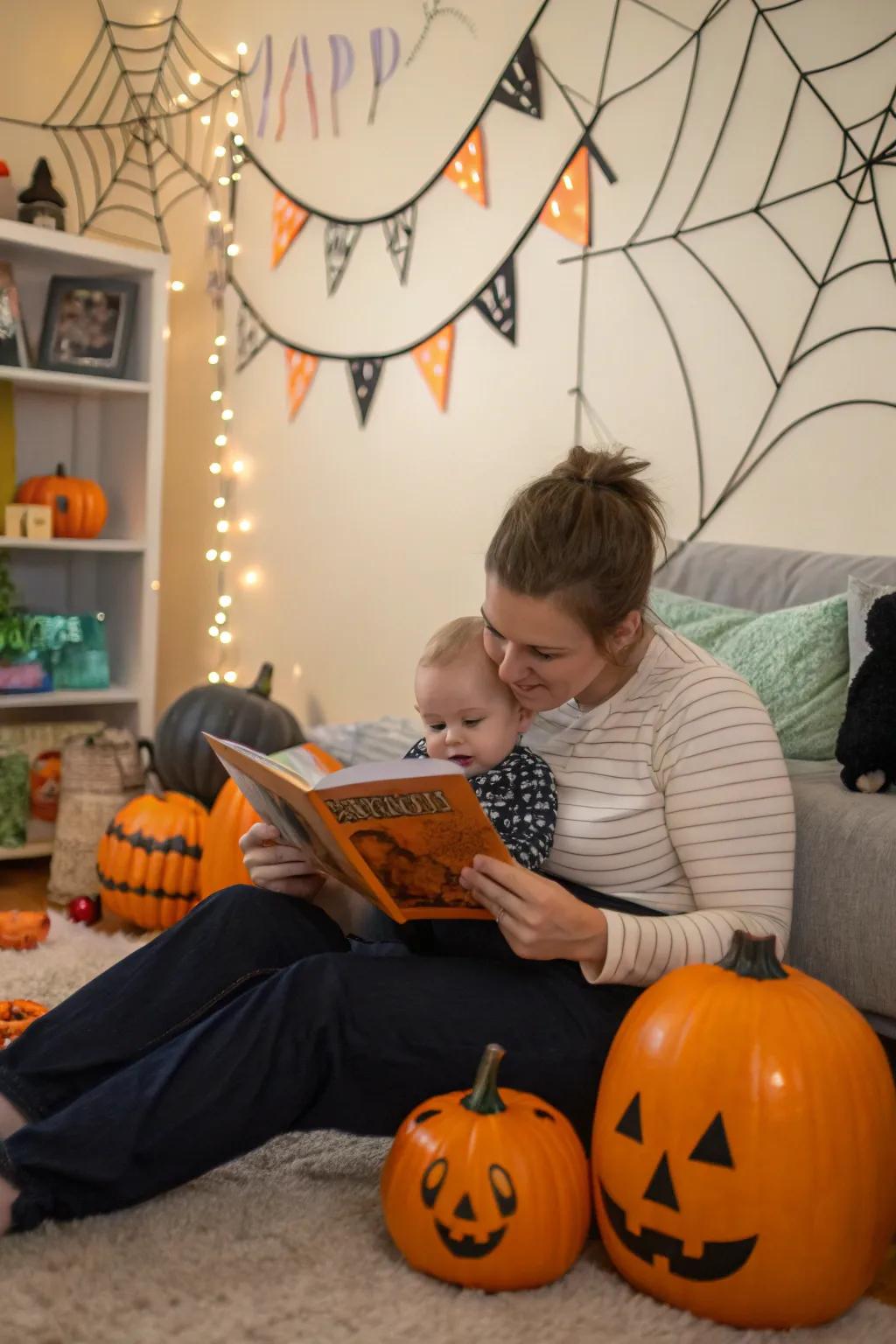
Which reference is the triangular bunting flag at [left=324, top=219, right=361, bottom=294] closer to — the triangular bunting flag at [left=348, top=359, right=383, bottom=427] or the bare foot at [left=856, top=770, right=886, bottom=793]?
the triangular bunting flag at [left=348, top=359, right=383, bottom=427]

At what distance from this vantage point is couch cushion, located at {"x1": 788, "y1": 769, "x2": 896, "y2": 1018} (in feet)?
4.62

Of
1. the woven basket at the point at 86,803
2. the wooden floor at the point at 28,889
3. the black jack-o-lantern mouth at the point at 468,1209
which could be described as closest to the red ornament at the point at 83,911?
the wooden floor at the point at 28,889

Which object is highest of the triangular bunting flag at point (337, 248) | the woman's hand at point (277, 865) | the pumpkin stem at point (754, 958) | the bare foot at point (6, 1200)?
the triangular bunting flag at point (337, 248)

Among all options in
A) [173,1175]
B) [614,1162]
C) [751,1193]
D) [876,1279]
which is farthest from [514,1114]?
[876,1279]

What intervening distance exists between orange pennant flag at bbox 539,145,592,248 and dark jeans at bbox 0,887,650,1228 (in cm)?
163

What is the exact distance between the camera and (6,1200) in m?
1.22

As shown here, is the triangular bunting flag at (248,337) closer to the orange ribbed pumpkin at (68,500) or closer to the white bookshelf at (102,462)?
the white bookshelf at (102,462)

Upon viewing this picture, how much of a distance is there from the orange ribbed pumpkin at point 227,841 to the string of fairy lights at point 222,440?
128cm

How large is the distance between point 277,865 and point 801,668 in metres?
0.80

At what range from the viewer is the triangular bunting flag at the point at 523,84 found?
267 cm

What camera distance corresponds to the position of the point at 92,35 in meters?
3.92

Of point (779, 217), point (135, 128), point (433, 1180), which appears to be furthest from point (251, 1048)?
point (135, 128)

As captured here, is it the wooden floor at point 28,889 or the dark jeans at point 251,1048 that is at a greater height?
the dark jeans at point 251,1048

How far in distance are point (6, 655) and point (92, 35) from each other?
2.02 m
